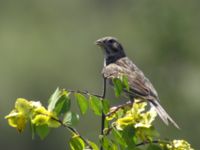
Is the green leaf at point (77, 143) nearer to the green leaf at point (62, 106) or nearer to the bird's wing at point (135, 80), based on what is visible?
the green leaf at point (62, 106)

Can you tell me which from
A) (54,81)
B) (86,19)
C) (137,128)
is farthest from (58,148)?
(137,128)

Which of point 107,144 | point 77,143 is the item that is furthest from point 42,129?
point 107,144

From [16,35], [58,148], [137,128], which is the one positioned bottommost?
[58,148]

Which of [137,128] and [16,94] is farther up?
[137,128]

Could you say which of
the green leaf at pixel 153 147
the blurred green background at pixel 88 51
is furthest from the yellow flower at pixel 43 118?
the blurred green background at pixel 88 51

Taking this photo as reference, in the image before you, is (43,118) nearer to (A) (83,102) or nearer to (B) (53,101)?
(B) (53,101)

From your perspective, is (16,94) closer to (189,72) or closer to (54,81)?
(54,81)

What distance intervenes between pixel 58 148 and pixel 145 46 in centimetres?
684

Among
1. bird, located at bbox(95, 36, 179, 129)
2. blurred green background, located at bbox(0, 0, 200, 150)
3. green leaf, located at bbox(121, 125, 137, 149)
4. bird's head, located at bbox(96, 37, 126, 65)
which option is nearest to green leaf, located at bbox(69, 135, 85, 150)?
green leaf, located at bbox(121, 125, 137, 149)

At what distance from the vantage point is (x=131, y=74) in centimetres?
773

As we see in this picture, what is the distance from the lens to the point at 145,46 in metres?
31.6

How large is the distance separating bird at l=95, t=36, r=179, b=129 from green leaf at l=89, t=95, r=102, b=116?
88cm

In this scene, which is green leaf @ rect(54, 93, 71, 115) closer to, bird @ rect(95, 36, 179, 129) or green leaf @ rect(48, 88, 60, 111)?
green leaf @ rect(48, 88, 60, 111)

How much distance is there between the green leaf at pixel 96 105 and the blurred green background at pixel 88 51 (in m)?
17.0
